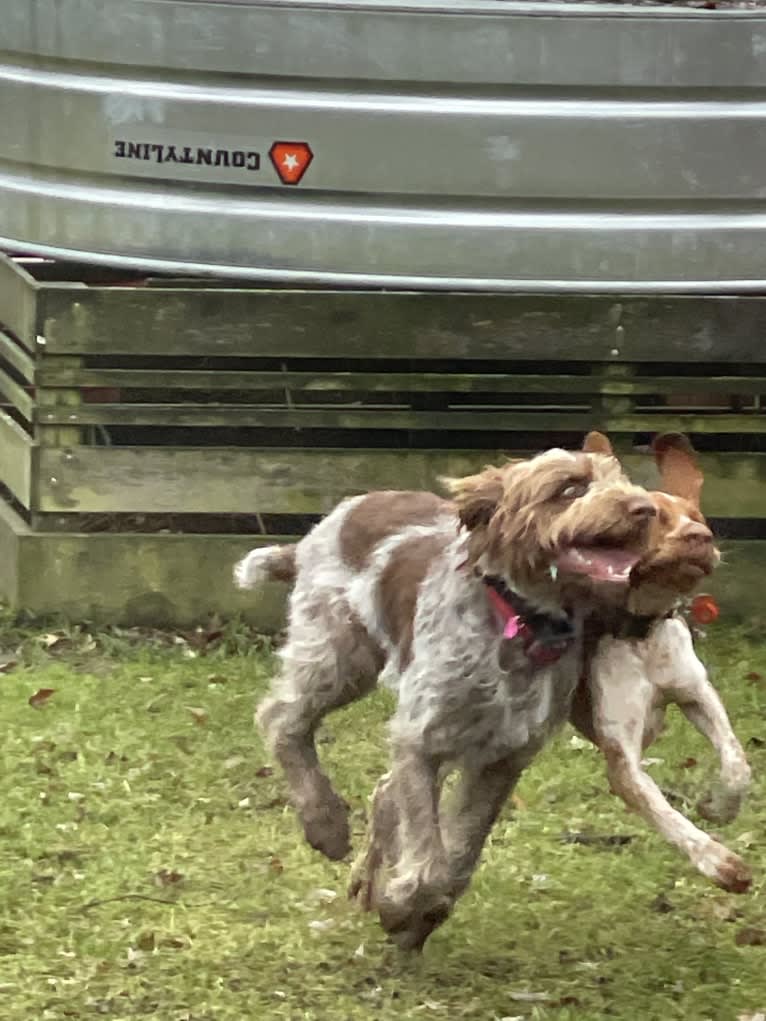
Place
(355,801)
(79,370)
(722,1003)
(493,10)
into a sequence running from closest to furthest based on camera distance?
(722,1003) → (355,801) → (493,10) → (79,370)

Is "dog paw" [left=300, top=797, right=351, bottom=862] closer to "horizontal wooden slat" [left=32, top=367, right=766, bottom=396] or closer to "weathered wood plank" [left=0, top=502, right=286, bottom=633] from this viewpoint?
"weathered wood plank" [left=0, top=502, right=286, bottom=633]

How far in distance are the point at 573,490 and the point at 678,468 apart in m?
0.45

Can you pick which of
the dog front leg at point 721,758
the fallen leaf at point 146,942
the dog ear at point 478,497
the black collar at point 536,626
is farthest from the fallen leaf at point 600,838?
the dog ear at point 478,497

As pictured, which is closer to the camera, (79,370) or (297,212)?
(297,212)

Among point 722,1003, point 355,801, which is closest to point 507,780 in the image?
point 722,1003

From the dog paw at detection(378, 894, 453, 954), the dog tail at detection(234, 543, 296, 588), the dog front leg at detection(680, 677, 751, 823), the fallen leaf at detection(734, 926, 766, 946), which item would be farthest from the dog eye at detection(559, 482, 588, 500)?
the fallen leaf at detection(734, 926, 766, 946)

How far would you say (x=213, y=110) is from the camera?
24.0 ft

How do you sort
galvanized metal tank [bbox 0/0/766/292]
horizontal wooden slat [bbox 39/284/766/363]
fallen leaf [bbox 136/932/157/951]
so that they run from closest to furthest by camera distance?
fallen leaf [bbox 136/932/157/951], galvanized metal tank [bbox 0/0/766/292], horizontal wooden slat [bbox 39/284/766/363]

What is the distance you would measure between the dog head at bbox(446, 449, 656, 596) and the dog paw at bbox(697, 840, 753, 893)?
0.62 m

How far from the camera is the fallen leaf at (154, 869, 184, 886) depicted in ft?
18.7

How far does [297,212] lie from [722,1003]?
3594mm

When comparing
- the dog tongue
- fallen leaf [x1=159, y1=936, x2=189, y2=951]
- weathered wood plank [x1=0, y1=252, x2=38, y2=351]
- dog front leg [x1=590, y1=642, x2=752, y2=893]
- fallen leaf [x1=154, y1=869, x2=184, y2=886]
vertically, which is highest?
the dog tongue

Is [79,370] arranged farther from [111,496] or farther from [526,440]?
[526,440]

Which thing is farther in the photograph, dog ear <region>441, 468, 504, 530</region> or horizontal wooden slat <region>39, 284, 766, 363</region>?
horizontal wooden slat <region>39, 284, 766, 363</region>
